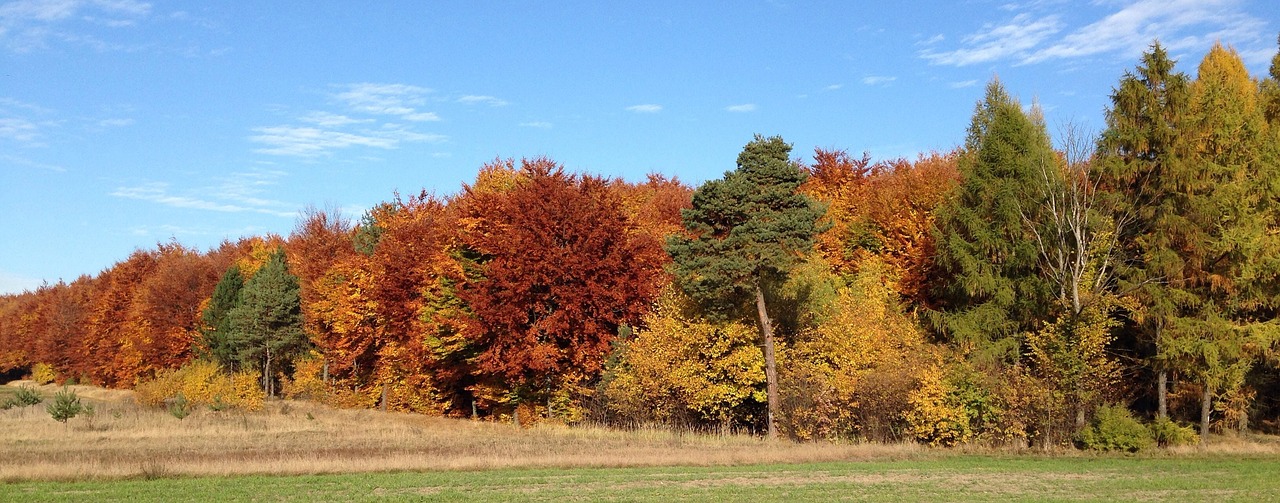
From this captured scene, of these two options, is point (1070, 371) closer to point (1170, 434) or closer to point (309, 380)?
point (1170, 434)

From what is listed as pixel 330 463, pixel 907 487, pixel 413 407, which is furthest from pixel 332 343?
pixel 907 487

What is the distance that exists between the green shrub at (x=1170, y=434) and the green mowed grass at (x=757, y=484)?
3610 mm

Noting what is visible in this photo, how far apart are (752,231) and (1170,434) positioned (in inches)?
605

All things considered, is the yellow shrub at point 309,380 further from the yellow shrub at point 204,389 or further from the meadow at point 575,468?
the meadow at point 575,468

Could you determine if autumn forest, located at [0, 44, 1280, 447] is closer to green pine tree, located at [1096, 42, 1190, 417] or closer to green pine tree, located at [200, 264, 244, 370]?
green pine tree, located at [1096, 42, 1190, 417]

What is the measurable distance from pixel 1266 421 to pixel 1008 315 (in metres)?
12.6

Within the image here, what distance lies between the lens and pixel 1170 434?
30875mm

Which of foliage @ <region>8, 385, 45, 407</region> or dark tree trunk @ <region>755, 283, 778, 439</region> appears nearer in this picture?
dark tree trunk @ <region>755, 283, 778, 439</region>

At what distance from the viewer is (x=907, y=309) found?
42969 mm

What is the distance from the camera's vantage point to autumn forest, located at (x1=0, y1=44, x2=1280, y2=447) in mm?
31859

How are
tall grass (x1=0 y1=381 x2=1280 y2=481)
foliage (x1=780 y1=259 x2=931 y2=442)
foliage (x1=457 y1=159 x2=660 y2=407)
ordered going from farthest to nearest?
1. foliage (x1=457 y1=159 x2=660 y2=407)
2. foliage (x1=780 y1=259 x2=931 y2=442)
3. tall grass (x1=0 y1=381 x2=1280 y2=481)

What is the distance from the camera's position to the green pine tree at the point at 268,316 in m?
64.9

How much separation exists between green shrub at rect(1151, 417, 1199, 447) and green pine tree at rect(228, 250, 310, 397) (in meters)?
54.2

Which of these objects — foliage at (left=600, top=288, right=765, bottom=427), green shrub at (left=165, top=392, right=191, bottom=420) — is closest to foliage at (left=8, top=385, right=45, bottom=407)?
green shrub at (left=165, top=392, right=191, bottom=420)
